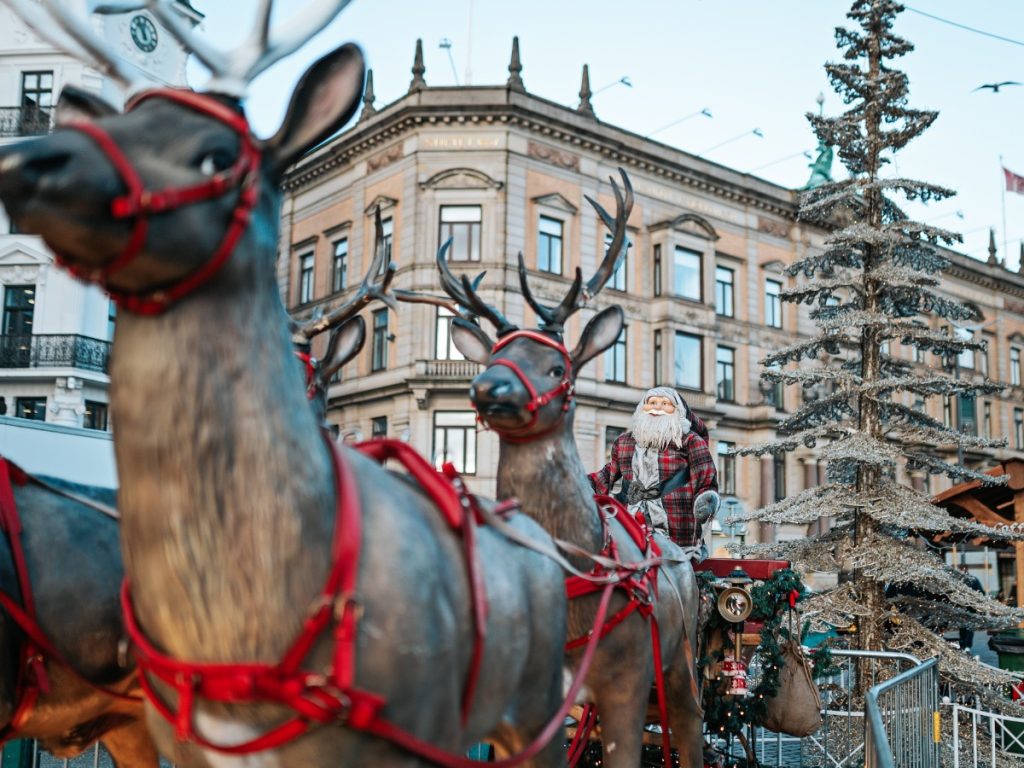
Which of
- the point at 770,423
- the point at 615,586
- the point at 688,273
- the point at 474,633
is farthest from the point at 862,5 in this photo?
the point at 770,423

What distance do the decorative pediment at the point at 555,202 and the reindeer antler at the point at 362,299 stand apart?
22.8m

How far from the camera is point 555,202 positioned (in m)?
29.5

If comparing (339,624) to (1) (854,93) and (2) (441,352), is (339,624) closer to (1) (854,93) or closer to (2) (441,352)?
(1) (854,93)

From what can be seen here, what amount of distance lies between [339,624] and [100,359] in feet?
82.4

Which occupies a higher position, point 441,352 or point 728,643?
point 441,352

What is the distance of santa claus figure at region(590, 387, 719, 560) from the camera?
6.39 metres

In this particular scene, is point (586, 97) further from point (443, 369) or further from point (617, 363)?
point (443, 369)

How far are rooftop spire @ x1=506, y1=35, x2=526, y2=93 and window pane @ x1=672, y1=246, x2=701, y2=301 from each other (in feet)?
26.5

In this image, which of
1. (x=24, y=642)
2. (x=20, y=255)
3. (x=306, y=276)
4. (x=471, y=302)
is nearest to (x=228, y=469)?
(x=24, y=642)

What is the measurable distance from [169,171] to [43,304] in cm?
2594

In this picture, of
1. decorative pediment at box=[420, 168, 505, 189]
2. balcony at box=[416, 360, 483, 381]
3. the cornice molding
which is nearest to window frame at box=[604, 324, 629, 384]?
balcony at box=[416, 360, 483, 381]

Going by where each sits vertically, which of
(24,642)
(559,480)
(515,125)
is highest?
(515,125)

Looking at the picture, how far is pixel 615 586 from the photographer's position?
424cm

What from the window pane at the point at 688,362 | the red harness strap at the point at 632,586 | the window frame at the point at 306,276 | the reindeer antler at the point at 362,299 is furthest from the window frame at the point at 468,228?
the red harness strap at the point at 632,586
